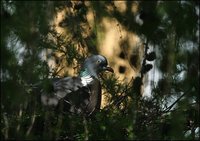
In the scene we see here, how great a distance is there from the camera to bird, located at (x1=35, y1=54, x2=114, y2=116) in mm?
3819

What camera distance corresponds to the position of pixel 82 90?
15.1 ft

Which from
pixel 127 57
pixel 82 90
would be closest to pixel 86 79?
pixel 82 90

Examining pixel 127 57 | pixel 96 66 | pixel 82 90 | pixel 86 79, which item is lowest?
pixel 127 57

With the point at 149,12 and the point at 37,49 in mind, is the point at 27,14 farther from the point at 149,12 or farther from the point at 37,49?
the point at 149,12

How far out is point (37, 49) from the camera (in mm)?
2756

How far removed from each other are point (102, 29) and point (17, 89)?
0.55m

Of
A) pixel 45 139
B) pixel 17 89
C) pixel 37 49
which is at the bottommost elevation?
pixel 45 139

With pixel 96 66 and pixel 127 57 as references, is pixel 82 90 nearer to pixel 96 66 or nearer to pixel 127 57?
pixel 96 66

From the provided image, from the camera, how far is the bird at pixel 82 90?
12.5ft

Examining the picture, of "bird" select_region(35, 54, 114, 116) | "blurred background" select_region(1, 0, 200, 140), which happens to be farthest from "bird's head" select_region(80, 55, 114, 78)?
"blurred background" select_region(1, 0, 200, 140)

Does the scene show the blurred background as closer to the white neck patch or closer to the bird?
the bird

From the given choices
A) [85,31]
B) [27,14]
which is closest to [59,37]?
[85,31]

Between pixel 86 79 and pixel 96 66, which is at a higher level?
pixel 96 66

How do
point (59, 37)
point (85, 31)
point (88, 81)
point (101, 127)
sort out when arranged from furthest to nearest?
point (88, 81)
point (59, 37)
point (85, 31)
point (101, 127)
